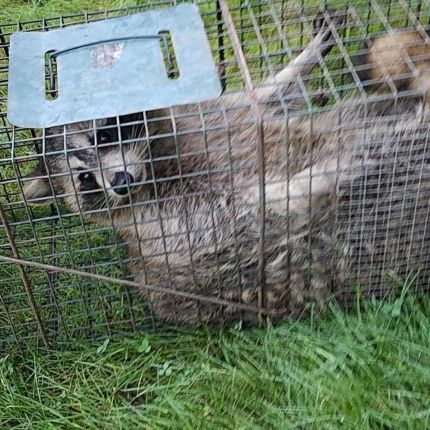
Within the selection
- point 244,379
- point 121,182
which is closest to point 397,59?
point 121,182

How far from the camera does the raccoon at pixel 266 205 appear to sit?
237cm

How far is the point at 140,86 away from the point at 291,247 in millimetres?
767

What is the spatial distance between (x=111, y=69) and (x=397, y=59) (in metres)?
1.07

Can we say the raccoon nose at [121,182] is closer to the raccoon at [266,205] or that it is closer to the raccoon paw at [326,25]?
the raccoon at [266,205]

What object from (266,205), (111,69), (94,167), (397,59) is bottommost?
(266,205)

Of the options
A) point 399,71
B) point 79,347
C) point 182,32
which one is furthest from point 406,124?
point 79,347

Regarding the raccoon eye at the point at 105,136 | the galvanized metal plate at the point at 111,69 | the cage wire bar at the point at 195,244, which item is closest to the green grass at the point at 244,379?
the cage wire bar at the point at 195,244

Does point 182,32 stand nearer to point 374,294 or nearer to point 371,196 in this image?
point 371,196

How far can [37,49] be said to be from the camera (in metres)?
2.32

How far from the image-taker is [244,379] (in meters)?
2.39

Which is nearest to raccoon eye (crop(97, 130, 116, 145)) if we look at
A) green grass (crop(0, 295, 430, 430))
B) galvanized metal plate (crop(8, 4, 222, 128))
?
galvanized metal plate (crop(8, 4, 222, 128))

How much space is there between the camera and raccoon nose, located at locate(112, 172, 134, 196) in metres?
2.29

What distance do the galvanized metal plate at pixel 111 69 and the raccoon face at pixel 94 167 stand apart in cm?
18

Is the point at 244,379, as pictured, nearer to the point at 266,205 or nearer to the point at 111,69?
the point at 266,205
